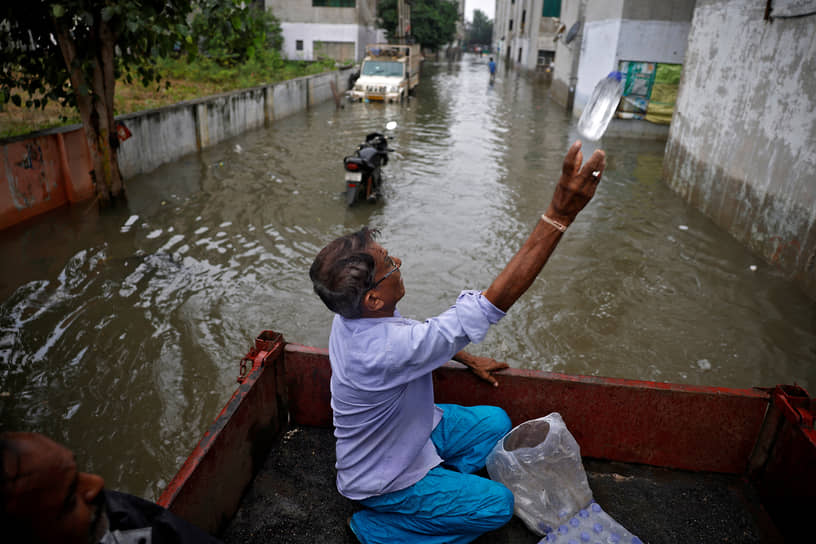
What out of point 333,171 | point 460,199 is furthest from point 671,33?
point 333,171

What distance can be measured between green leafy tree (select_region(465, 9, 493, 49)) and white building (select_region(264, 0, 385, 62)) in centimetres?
9044

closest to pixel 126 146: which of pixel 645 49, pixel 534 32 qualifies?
pixel 645 49

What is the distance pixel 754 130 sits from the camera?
24.1 feet

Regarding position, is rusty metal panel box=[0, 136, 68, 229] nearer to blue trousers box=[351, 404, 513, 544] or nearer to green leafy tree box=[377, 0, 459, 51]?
blue trousers box=[351, 404, 513, 544]

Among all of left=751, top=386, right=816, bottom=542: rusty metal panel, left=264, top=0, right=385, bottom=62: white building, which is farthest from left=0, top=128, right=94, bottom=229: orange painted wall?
left=264, top=0, right=385, bottom=62: white building

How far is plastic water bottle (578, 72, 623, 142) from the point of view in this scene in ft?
7.21

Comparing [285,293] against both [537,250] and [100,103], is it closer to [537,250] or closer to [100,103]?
[100,103]

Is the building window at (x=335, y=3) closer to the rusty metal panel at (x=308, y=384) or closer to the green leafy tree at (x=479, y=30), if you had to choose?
the rusty metal panel at (x=308, y=384)

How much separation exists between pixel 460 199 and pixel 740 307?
16.3 ft

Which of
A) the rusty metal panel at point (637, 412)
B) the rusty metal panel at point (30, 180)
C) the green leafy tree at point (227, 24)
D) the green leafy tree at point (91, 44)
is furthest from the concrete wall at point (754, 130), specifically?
the rusty metal panel at point (30, 180)

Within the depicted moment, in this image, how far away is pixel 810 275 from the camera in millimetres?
5918

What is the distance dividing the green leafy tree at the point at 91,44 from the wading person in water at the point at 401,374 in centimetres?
578

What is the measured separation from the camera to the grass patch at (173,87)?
29.2 ft

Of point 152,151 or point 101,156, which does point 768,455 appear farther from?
point 152,151
